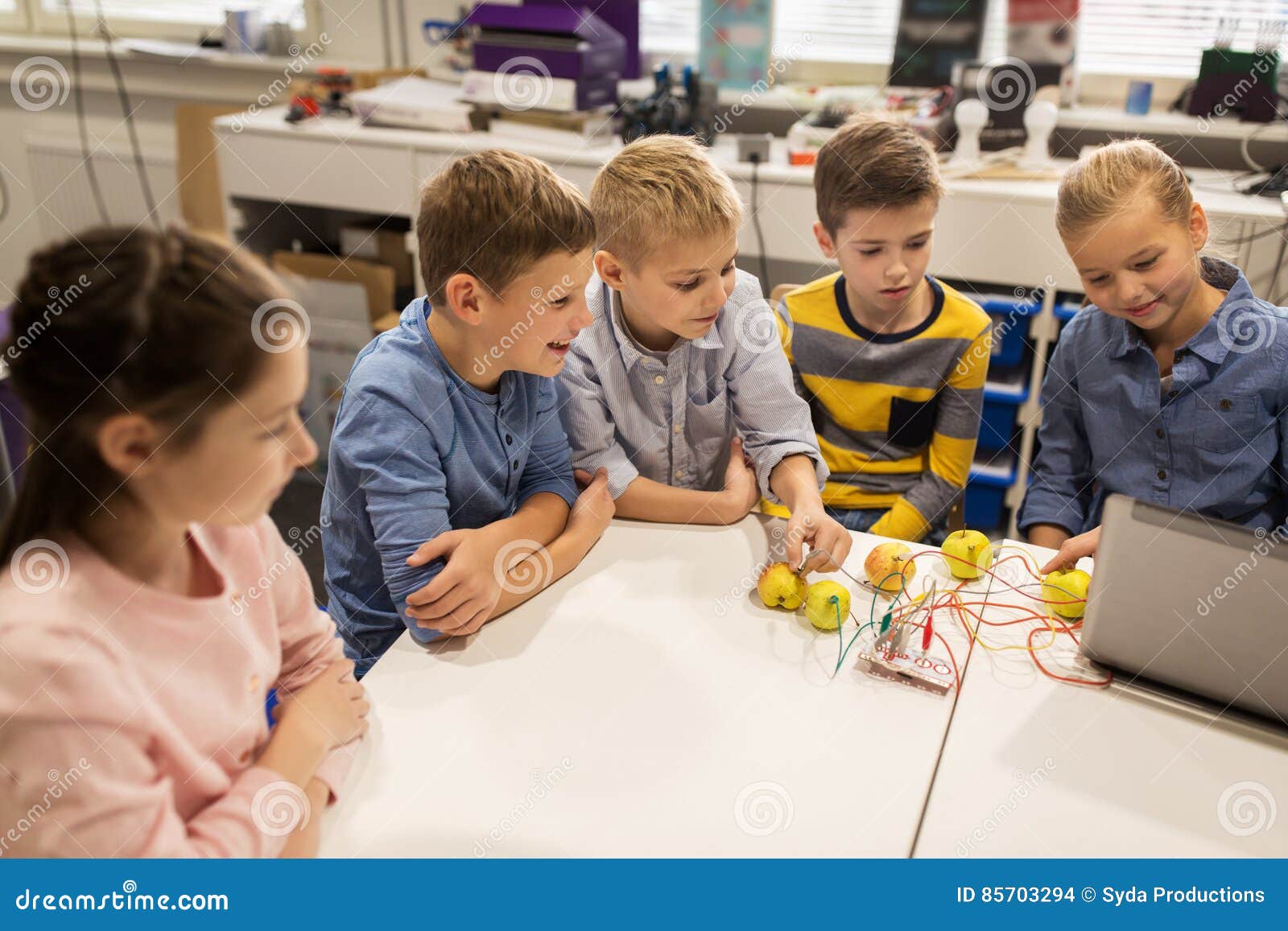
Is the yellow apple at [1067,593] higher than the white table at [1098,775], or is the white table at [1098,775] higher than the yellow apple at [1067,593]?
the yellow apple at [1067,593]

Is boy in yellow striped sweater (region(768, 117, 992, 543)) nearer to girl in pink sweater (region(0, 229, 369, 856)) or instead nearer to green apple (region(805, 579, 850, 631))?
green apple (region(805, 579, 850, 631))

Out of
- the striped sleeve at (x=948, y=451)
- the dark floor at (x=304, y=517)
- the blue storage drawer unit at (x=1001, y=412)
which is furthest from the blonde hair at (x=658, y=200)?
the dark floor at (x=304, y=517)

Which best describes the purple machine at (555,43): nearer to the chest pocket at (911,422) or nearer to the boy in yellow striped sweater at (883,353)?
the boy in yellow striped sweater at (883,353)

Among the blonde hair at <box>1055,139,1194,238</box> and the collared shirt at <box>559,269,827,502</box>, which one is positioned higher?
the blonde hair at <box>1055,139,1194,238</box>

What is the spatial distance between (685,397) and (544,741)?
0.70 m

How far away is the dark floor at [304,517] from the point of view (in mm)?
2568

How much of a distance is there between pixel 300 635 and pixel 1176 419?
128 centimetres

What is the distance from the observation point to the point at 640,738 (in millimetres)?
1016

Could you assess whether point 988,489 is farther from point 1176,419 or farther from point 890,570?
point 890,570

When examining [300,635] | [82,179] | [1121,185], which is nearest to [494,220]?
[300,635]

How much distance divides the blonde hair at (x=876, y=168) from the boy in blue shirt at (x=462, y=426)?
560mm

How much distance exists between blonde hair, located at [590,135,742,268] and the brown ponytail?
2.61ft

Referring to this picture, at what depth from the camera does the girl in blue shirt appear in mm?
1421

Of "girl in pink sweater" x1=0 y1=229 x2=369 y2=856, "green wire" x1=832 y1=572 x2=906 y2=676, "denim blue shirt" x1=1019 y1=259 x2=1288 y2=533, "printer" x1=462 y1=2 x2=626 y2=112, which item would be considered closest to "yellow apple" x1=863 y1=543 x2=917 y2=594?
"green wire" x1=832 y1=572 x2=906 y2=676
